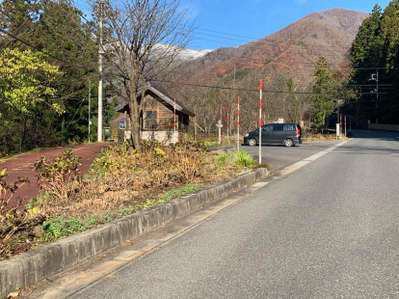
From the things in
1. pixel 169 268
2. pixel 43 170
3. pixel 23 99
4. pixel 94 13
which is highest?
pixel 94 13

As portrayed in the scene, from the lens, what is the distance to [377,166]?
18500mm

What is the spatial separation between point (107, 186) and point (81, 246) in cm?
373

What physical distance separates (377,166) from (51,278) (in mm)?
15655

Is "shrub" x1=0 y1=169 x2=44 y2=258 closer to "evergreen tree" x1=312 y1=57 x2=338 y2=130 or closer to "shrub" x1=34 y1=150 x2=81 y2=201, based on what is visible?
"shrub" x1=34 y1=150 x2=81 y2=201

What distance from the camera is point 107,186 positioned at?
934cm

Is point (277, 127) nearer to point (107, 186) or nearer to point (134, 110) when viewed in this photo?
point (134, 110)

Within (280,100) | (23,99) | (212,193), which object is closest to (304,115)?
(280,100)

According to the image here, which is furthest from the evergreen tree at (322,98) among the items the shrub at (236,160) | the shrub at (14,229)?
the shrub at (14,229)

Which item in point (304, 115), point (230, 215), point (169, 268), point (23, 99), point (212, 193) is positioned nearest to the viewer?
point (169, 268)

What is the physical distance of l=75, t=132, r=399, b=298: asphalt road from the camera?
478 cm

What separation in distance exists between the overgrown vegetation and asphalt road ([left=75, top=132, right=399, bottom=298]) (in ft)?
3.42

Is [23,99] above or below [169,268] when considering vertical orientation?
above

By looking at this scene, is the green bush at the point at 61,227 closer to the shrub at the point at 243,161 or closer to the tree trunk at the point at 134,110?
the tree trunk at the point at 134,110

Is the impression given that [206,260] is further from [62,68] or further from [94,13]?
[62,68]
